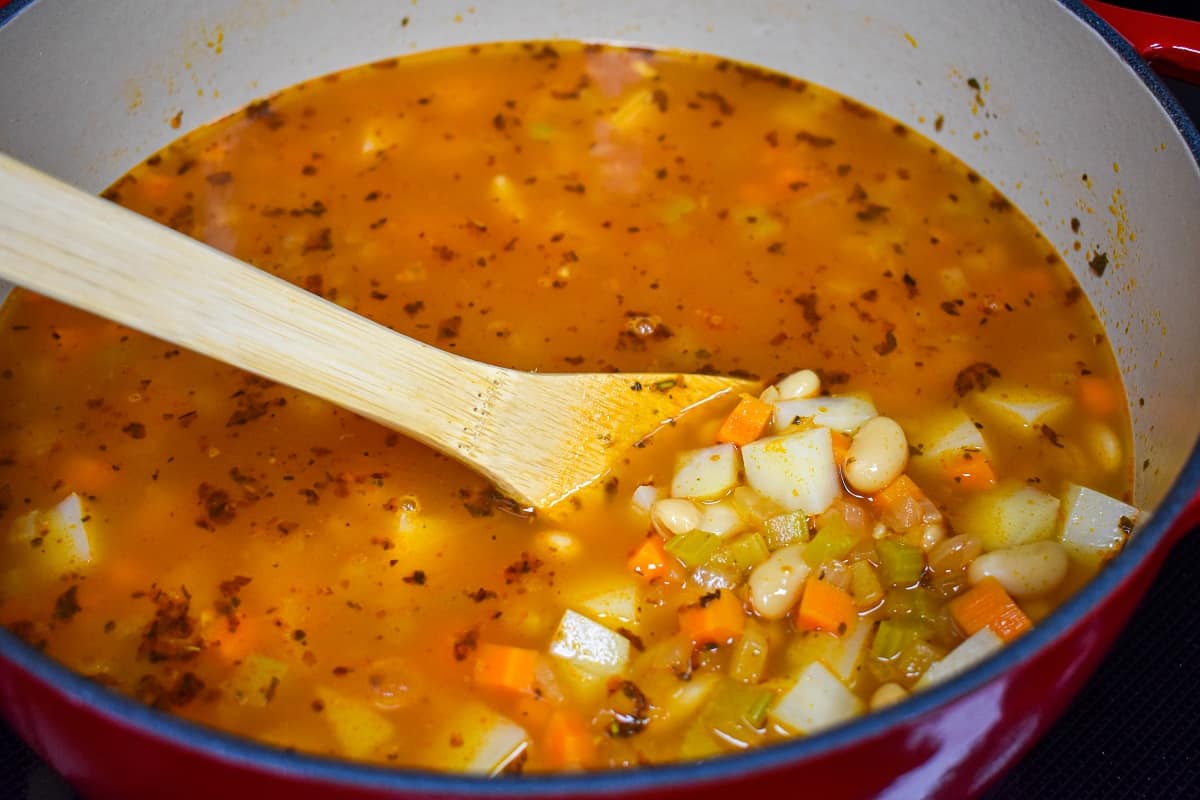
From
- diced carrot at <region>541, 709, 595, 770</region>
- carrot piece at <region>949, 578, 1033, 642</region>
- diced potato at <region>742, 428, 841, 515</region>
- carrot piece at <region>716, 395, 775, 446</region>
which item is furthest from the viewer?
carrot piece at <region>716, 395, 775, 446</region>

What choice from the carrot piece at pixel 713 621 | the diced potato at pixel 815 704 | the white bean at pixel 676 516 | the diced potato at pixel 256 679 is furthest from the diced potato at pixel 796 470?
the diced potato at pixel 256 679

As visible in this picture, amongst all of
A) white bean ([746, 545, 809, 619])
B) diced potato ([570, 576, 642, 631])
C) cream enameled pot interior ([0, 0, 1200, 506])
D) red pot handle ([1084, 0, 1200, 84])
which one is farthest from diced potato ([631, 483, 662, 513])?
red pot handle ([1084, 0, 1200, 84])

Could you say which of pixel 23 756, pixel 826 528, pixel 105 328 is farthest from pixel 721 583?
pixel 105 328

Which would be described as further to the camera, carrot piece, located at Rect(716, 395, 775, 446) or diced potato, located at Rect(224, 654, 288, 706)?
carrot piece, located at Rect(716, 395, 775, 446)

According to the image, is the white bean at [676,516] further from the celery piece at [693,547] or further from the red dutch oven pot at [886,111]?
the red dutch oven pot at [886,111]

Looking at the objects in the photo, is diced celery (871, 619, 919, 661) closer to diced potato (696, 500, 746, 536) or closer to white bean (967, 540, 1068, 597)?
white bean (967, 540, 1068, 597)

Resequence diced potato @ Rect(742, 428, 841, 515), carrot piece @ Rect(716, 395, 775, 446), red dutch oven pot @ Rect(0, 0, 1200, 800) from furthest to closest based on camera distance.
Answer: carrot piece @ Rect(716, 395, 775, 446), diced potato @ Rect(742, 428, 841, 515), red dutch oven pot @ Rect(0, 0, 1200, 800)

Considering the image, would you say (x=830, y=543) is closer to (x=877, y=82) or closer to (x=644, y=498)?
(x=644, y=498)
